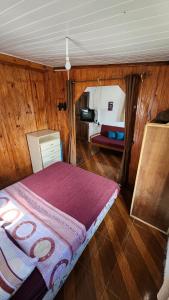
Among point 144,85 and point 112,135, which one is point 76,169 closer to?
point 144,85

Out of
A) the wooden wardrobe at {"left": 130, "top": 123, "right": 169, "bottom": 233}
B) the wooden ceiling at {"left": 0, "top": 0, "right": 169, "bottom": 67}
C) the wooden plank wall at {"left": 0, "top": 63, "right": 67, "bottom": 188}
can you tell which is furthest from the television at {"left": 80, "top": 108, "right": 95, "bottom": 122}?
the wooden wardrobe at {"left": 130, "top": 123, "right": 169, "bottom": 233}

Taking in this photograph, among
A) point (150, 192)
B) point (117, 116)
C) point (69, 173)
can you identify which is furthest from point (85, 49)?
point (117, 116)

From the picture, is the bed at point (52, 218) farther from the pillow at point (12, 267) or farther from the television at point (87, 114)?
the television at point (87, 114)

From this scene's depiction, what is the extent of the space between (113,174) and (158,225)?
4.92ft

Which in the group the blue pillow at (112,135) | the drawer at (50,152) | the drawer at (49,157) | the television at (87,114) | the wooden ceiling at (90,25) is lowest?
the drawer at (49,157)

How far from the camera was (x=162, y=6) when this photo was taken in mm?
876

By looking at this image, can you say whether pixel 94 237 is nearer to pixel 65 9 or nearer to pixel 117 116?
pixel 65 9

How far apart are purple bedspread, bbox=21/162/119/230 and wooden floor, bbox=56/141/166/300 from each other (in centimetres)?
57

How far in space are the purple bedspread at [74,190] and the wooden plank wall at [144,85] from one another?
119 cm

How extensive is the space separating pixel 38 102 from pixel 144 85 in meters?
2.36

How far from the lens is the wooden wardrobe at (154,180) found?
1.73m

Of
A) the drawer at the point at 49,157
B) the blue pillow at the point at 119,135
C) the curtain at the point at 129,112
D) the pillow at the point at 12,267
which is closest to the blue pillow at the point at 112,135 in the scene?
the blue pillow at the point at 119,135

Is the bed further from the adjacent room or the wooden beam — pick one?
the wooden beam

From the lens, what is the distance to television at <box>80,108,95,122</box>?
5254 mm
